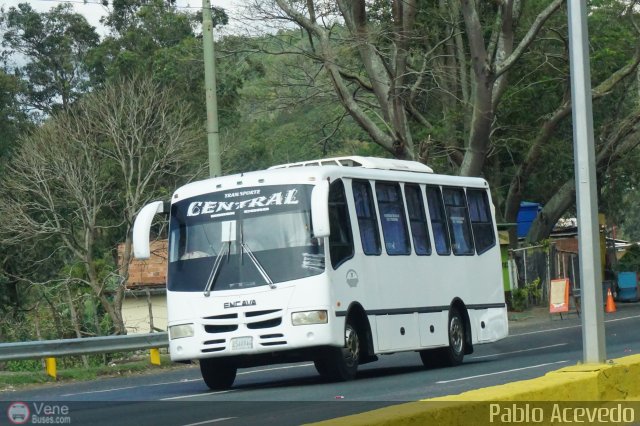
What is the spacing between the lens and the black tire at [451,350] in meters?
18.8

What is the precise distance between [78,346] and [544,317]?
18.8 meters

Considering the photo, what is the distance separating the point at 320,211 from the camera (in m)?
15.0

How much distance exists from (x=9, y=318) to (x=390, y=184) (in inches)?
912

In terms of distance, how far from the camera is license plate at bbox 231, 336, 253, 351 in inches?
Answer: 601

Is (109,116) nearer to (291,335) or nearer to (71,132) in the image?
(71,132)

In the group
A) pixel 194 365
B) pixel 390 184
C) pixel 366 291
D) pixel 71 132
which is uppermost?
pixel 71 132

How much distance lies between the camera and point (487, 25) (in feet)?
129

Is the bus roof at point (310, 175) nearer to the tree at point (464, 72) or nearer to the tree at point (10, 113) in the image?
the tree at point (464, 72)

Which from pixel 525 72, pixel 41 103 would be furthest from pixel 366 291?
pixel 41 103

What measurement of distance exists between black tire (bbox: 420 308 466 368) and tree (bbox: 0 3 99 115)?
3643 cm

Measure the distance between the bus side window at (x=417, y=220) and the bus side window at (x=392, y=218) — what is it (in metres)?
0.22

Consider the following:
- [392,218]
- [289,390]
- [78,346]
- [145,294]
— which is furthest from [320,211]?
[145,294]

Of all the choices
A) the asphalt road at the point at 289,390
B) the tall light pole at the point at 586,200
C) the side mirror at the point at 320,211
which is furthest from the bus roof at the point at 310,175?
the tall light pole at the point at 586,200
